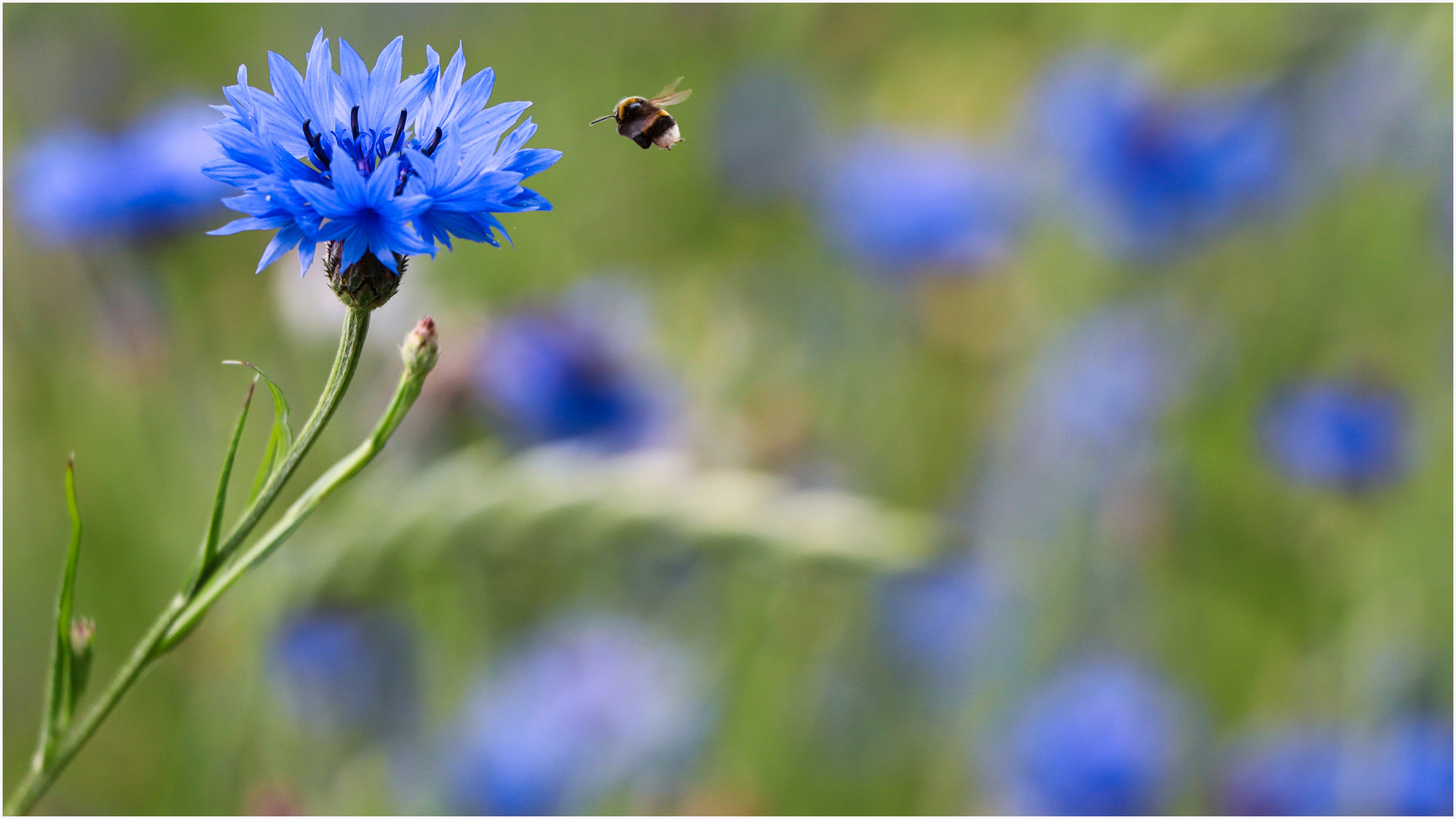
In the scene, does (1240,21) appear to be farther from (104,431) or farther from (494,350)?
(104,431)

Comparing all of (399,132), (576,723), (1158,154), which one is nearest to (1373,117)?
(1158,154)

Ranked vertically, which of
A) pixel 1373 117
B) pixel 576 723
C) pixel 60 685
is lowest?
pixel 60 685

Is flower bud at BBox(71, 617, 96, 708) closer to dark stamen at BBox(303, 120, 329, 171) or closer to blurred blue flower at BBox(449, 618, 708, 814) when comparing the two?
dark stamen at BBox(303, 120, 329, 171)

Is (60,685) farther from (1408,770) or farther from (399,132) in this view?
(1408,770)

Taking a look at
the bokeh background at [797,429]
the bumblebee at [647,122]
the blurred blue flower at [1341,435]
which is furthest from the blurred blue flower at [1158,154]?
the bumblebee at [647,122]

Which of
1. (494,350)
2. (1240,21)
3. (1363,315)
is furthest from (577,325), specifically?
(1363,315)

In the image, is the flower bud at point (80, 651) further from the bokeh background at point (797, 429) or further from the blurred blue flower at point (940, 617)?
the blurred blue flower at point (940, 617)
